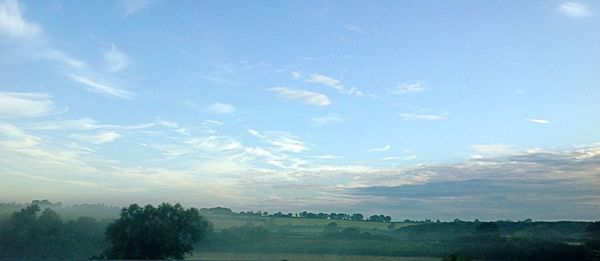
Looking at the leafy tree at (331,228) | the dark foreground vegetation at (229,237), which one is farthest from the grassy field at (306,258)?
the leafy tree at (331,228)

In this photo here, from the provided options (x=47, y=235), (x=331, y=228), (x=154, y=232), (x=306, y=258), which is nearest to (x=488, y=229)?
(x=331, y=228)

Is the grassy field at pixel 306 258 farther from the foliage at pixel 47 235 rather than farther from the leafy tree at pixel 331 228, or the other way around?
the leafy tree at pixel 331 228

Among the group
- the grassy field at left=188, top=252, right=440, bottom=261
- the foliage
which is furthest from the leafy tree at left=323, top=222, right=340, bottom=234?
the foliage

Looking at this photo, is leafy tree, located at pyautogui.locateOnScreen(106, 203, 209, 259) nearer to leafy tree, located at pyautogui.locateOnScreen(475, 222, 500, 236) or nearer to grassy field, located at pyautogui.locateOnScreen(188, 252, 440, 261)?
grassy field, located at pyautogui.locateOnScreen(188, 252, 440, 261)

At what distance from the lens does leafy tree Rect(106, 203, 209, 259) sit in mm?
53406

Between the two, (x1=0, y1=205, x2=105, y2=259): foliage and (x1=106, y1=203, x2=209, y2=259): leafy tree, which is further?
(x1=106, y1=203, x2=209, y2=259): leafy tree

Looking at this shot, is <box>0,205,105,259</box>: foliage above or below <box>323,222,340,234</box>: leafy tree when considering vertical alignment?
below

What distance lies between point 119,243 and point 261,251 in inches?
464

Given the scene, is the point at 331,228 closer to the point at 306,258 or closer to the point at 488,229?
the point at 488,229

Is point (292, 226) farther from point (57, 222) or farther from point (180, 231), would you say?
point (57, 222)

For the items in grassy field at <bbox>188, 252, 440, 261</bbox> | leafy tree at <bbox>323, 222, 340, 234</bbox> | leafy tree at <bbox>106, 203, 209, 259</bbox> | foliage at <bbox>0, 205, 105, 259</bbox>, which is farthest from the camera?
leafy tree at <bbox>323, 222, 340, 234</bbox>

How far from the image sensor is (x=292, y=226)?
66.9 m

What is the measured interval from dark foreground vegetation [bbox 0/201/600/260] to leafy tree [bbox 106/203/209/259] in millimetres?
77

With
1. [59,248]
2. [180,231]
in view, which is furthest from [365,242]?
[59,248]
